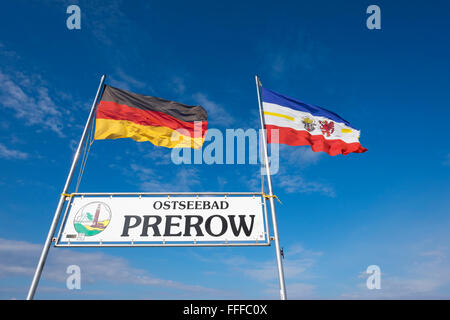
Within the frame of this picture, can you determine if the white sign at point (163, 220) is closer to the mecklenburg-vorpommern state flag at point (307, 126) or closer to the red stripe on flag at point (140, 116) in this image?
the red stripe on flag at point (140, 116)

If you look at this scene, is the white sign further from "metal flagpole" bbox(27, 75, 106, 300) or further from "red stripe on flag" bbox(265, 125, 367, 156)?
"red stripe on flag" bbox(265, 125, 367, 156)

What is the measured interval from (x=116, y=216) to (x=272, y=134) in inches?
271

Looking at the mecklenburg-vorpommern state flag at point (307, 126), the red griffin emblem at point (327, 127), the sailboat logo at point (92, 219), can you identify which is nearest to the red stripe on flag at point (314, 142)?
the mecklenburg-vorpommern state flag at point (307, 126)

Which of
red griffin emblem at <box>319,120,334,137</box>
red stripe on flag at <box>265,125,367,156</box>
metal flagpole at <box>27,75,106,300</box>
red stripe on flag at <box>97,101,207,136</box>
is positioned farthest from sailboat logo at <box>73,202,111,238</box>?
red griffin emblem at <box>319,120,334,137</box>

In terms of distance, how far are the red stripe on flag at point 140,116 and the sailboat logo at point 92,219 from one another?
3.60 m

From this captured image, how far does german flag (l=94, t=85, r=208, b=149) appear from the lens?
9.88 m

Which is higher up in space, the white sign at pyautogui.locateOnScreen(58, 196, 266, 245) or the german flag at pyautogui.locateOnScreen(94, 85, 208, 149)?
the german flag at pyautogui.locateOnScreen(94, 85, 208, 149)

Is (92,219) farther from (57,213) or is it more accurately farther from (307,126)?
(307,126)

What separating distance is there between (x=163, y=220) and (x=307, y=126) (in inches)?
294

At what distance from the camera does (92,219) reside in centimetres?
848

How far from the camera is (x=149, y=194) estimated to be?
8961 mm

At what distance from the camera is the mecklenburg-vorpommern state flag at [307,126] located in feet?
35.4
